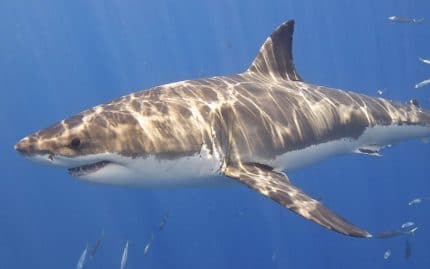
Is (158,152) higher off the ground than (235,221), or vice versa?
(158,152)

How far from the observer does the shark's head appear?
4.12 metres

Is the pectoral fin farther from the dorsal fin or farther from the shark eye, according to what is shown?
the dorsal fin

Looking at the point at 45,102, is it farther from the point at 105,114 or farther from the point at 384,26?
the point at 105,114

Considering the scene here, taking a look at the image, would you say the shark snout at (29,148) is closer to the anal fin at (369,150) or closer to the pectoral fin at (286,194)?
the pectoral fin at (286,194)

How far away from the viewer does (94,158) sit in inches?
168

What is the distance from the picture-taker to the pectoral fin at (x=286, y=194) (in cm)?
425

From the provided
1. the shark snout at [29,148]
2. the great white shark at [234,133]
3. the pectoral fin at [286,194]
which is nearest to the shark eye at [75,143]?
the great white shark at [234,133]

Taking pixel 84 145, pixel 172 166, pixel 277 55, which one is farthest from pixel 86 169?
pixel 277 55

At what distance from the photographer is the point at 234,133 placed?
5496 millimetres

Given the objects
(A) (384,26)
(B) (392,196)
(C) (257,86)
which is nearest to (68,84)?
(A) (384,26)

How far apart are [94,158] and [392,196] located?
34.2 m

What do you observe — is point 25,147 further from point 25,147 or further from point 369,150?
point 369,150

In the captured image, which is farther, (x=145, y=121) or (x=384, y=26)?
(x=384, y=26)

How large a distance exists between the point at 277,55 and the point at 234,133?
2.36 m
